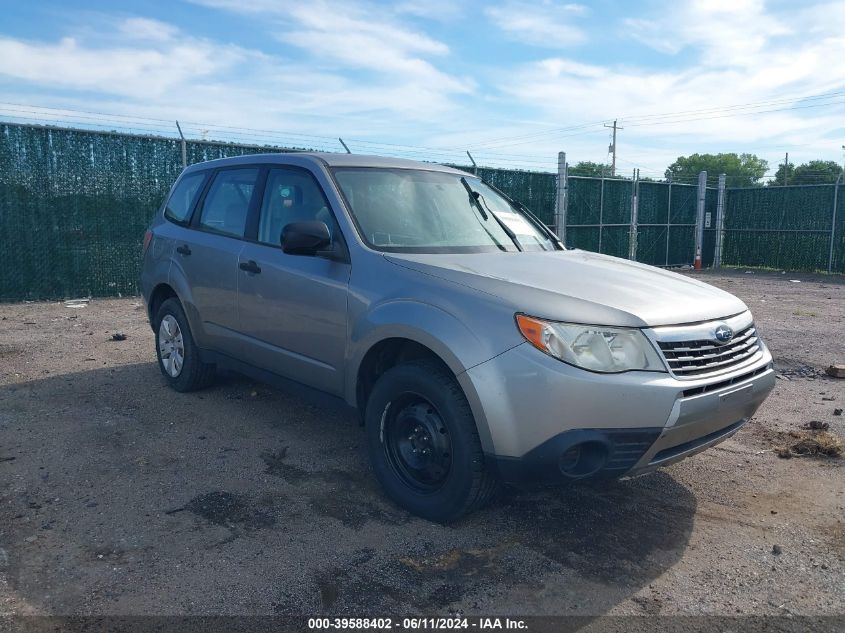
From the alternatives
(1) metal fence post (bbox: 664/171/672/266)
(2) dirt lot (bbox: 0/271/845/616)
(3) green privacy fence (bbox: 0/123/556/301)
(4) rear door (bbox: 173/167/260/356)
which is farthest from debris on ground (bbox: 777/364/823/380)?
(1) metal fence post (bbox: 664/171/672/266)

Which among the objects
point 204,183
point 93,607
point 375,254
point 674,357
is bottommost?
point 93,607

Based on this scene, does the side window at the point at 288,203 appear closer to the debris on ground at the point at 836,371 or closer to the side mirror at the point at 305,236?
the side mirror at the point at 305,236

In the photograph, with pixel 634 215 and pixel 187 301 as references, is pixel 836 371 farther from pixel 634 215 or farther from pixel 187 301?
pixel 634 215

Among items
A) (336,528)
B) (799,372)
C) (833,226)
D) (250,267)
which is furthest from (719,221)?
(336,528)

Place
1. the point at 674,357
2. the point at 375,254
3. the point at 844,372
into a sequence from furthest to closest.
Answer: the point at 844,372
the point at 375,254
the point at 674,357

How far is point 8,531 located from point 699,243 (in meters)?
19.2

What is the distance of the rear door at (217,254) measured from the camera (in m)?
5.05

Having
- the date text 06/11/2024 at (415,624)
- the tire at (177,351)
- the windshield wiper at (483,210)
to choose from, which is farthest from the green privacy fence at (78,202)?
the date text 06/11/2024 at (415,624)

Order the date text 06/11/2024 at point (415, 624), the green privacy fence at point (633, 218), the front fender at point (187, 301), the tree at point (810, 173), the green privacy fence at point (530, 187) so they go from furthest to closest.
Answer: the tree at point (810, 173) < the green privacy fence at point (633, 218) < the green privacy fence at point (530, 187) < the front fender at point (187, 301) < the date text 06/11/2024 at point (415, 624)

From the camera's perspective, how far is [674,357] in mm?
3256

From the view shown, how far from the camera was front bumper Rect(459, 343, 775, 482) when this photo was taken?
10.1ft

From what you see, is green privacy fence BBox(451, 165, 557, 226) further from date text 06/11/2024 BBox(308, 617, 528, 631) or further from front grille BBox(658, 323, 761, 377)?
date text 06/11/2024 BBox(308, 617, 528, 631)

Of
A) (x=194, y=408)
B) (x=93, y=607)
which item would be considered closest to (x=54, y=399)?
(x=194, y=408)

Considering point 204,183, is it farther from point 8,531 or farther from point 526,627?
point 526,627
